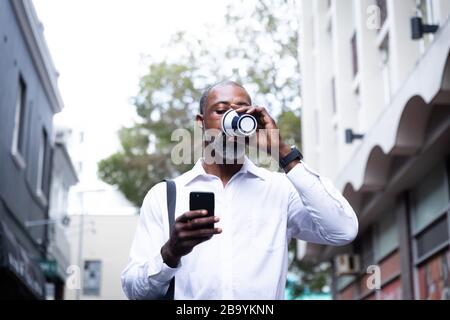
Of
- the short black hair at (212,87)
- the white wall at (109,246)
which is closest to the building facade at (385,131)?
the short black hair at (212,87)

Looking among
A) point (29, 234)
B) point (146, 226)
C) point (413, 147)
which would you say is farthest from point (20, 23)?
point (146, 226)

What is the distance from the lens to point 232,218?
274cm

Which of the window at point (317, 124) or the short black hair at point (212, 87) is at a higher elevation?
the window at point (317, 124)

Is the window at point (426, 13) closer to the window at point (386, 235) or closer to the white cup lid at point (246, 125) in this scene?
the window at point (386, 235)

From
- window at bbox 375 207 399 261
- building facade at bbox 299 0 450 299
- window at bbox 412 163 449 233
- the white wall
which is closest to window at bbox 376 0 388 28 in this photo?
building facade at bbox 299 0 450 299

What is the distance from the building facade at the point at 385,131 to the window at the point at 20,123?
6081 millimetres

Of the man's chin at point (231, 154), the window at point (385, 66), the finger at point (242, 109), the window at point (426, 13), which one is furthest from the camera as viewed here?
the window at point (385, 66)

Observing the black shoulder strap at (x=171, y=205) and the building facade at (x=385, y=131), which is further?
the building facade at (x=385, y=131)

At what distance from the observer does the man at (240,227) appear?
262cm

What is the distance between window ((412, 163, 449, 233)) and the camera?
10.5 m

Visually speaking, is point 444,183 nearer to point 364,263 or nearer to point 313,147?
point 364,263

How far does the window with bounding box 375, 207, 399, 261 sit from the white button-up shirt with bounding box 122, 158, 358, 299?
10.6 m

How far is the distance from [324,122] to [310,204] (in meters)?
14.7

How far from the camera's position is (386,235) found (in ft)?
46.2
